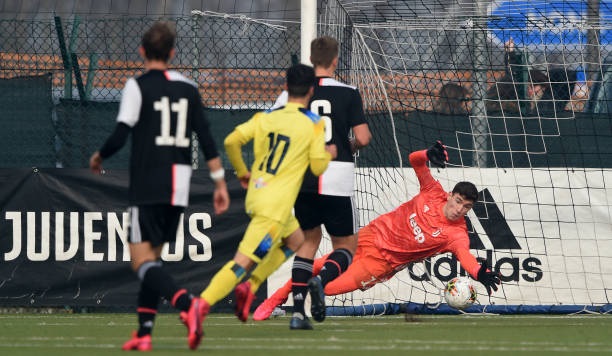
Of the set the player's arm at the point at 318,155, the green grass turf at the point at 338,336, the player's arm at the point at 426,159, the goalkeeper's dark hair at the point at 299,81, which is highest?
the goalkeeper's dark hair at the point at 299,81

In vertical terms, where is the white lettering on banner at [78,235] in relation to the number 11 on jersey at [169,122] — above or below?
below

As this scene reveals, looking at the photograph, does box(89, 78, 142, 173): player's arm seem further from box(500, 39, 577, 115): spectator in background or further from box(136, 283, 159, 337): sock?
box(500, 39, 577, 115): spectator in background

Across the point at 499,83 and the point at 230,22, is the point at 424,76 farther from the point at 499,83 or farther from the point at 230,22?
the point at 230,22

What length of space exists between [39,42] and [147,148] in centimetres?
540

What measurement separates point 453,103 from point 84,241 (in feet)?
11.9

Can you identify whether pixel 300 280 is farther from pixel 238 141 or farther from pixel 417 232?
pixel 417 232

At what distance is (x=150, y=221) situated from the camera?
6.68 m

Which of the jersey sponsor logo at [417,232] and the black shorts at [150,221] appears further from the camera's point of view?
the jersey sponsor logo at [417,232]

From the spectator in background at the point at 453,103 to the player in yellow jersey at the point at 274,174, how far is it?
12.2 ft

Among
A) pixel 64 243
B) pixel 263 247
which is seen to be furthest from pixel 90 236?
pixel 263 247

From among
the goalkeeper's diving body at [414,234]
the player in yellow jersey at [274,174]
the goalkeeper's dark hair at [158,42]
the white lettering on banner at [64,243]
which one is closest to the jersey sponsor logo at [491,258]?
the goalkeeper's diving body at [414,234]

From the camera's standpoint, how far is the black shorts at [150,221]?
6.66 meters

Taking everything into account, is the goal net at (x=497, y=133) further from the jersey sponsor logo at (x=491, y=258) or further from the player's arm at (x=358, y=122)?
the player's arm at (x=358, y=122)

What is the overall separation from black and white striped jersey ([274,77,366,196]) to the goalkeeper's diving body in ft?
4.22
